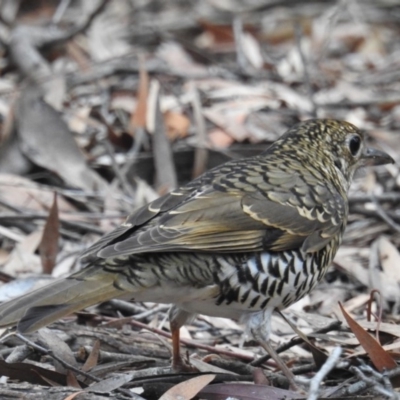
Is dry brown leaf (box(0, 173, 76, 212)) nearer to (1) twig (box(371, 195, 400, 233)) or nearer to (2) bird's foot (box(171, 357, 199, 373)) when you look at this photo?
(1) twig (box(371, 195, 400, 233))

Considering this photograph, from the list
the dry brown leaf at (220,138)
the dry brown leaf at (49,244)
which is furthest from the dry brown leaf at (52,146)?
the dry brown leaf at (49,244)

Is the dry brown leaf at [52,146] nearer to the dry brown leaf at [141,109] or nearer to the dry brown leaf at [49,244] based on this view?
the dry brown leaf at [141,109]

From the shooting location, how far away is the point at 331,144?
5164mm

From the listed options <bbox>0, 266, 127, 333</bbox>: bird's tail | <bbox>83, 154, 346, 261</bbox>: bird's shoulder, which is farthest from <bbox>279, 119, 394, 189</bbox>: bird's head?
<bbox>0, 266, 127, 333</bbox>: bird's tail

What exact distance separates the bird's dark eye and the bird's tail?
185 centimetres

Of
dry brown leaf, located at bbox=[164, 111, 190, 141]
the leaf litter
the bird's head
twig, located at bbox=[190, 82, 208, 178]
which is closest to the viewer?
the leaf litter

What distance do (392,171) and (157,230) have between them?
3.44 m

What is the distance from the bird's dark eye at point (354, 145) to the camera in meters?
5.23

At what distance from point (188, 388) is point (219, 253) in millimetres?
591

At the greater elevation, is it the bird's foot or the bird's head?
the bird's head

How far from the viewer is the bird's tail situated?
11.7 ft

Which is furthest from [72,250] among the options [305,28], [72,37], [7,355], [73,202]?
[305,28]

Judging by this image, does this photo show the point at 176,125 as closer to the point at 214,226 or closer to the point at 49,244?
the point at 49,244

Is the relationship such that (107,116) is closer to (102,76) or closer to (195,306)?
(102,76)
